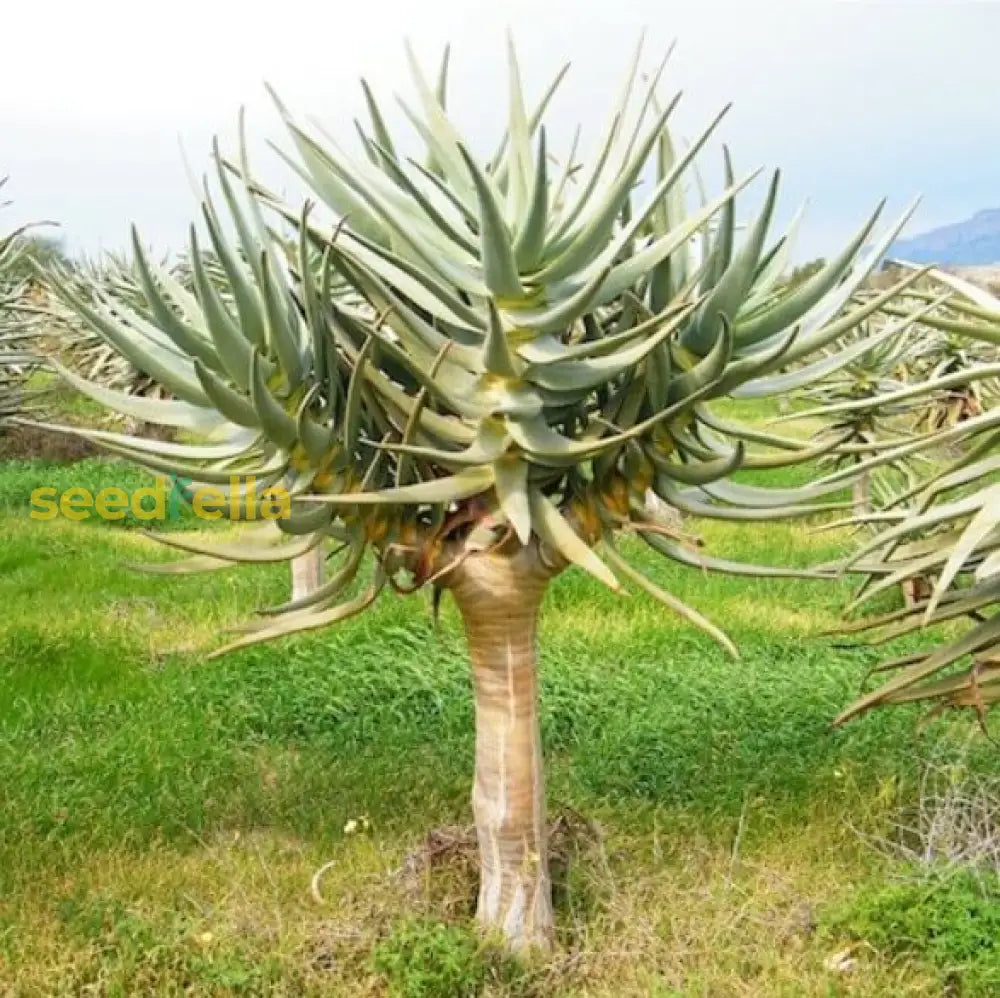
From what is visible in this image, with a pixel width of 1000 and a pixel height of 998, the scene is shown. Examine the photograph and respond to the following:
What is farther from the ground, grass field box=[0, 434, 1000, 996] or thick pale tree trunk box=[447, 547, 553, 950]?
thick pale tree trunk box=[447, 547, 553, 950]

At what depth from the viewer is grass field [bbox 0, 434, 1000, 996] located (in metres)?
3.18

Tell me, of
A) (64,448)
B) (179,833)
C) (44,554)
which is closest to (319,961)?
(179,833)

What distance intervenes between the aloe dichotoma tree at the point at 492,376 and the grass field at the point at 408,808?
14.3 inches

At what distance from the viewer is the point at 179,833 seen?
4.19 m

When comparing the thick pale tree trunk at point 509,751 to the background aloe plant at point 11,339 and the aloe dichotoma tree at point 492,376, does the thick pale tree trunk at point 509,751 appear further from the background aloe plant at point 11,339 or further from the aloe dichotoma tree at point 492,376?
the background aloe plant at point 11,339

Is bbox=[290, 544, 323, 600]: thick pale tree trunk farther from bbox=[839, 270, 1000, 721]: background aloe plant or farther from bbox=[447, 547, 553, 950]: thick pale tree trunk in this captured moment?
bbox=[839, 270, 1000, 721]: background aloe plant

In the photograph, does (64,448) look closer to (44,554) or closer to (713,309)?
(44,554)

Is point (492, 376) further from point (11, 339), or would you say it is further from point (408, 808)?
point (11, 339)

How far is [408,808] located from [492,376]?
2.07 m

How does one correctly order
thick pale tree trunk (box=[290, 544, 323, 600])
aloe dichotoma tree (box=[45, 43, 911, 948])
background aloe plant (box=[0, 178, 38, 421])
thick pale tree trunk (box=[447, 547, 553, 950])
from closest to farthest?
aloe dichotoma tree (box=[45, 43, 911, 948]) → thick pale tree trunk (box=[447, 547, 553, 950]) → thick pale tree trunk (box=[290, 544, 323, 600]) → background aloe plant (box=[0, 178, 38, 421])

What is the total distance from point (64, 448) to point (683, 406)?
16303 mm

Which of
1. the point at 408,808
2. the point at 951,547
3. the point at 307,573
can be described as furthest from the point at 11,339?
the point at 951,547

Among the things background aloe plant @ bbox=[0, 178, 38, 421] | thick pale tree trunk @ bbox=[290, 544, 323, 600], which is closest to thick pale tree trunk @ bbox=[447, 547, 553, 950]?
thick pale tree trunk @ bbox=[290, 544, 323, 600]

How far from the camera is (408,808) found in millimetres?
4363
